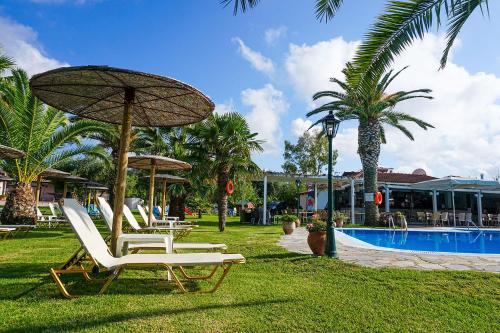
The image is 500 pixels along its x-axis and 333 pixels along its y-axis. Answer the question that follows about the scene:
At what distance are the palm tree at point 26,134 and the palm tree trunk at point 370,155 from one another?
14.0 metres

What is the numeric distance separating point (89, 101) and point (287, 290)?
4.42 metres

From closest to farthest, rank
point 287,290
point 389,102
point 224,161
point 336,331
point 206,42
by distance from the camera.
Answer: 1. point 336,331
2. point 287,290
3. point 206,42
4. point 224,161
5. point 389,102

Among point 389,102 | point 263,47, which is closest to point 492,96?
point 263,47

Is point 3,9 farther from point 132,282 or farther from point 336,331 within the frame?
point 336,331

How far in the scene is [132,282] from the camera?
194 inches

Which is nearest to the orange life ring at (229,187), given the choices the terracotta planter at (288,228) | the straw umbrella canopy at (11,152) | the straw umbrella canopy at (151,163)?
the terracotta planter at (288,228)

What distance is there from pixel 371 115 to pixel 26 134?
53.9 feet

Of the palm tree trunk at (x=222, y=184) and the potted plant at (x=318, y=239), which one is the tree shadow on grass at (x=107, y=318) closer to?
the potted plant at (x=318, y=239)

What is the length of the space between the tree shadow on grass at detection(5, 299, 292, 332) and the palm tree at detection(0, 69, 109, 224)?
36.9ft

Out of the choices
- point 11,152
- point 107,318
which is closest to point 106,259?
point 107,318

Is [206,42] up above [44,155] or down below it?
above

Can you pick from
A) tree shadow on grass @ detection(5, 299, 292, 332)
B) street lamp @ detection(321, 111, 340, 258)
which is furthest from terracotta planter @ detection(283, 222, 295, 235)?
tree shadow on grass @ detection(5, 299, 292, 332)

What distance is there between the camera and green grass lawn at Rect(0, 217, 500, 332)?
10.9 feet

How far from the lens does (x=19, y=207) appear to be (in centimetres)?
1262
